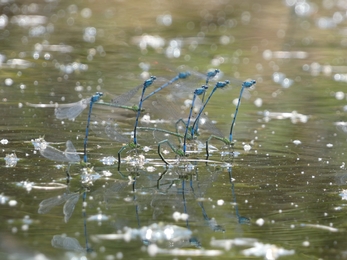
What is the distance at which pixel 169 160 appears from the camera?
6473mm

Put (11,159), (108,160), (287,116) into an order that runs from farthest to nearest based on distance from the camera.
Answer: (287,116) < (108,160) < (11,159)

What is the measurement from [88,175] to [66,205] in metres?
0.77

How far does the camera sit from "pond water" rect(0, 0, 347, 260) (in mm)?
4516

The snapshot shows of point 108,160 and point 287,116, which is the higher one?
point 287,116

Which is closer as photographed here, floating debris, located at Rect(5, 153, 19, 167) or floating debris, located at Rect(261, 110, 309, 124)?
floating debris, located at Rect(5, 153, 19, 167)

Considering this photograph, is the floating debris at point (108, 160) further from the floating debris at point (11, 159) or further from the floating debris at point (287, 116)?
the floating debris at point (287, 116)

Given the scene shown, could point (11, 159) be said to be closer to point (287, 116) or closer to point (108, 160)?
point (108, 160)

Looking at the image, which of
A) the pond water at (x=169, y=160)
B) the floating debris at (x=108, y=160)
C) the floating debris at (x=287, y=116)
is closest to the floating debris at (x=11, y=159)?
the pond water at (x=169, y=160)

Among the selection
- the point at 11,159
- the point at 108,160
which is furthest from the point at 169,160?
the point at 11,159

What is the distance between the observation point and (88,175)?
5.81 metres

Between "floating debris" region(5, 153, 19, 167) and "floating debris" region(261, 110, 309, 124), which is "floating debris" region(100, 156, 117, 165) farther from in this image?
"floating debris" region(261, 110, 309, 124)

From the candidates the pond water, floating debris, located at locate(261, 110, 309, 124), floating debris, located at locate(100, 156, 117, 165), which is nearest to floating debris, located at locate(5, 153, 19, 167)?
the pond water

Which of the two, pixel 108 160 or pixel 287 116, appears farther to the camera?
pixel 287 116

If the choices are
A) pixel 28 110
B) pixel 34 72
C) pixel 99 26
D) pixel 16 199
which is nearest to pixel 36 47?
pixel 34 72
